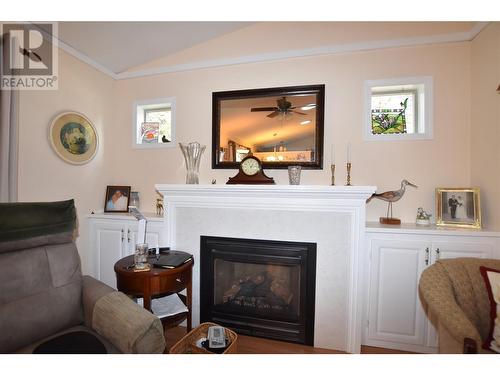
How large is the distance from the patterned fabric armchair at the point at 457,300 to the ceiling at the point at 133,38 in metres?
2.76

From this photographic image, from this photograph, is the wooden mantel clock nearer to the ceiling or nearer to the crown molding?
the crown molding

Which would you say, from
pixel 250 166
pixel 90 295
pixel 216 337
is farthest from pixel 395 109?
pixel 90 295

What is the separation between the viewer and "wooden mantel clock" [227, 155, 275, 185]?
2129 millimetres

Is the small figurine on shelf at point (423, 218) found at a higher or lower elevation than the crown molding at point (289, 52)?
lower

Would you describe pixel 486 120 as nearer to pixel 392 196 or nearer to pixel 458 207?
pixel 458 207

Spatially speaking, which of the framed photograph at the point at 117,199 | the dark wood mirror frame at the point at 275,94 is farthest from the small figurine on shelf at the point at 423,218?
the framed photograph at the point at 117,199

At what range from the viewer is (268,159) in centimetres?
231

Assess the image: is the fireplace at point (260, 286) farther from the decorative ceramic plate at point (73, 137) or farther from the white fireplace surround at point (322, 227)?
the decorative ceramic plate at point (73, 137)

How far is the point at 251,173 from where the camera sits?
2.16m

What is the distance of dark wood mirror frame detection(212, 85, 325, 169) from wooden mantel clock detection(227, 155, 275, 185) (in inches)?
7.4

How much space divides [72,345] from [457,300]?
2.21m

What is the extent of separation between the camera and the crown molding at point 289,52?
2025 millimetres

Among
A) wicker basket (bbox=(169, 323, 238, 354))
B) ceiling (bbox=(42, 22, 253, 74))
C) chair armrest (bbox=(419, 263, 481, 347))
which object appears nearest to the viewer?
chair armrest (bbox=(419, 263, 481, 347))

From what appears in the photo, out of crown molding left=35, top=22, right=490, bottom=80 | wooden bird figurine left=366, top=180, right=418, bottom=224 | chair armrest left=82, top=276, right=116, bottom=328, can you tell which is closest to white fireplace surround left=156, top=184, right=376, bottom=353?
wooden bird figurine left=366, top=180, right=418, bottom=224
